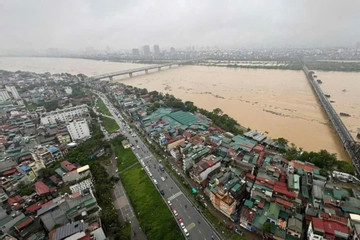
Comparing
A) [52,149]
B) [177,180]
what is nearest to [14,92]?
[52,149]

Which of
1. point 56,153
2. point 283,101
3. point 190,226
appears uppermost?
point 56,153

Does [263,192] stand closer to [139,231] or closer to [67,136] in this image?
[139,231]

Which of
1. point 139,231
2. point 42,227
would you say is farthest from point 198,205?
point 42,227

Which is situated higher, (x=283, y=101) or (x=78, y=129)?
(x=78, y=129)

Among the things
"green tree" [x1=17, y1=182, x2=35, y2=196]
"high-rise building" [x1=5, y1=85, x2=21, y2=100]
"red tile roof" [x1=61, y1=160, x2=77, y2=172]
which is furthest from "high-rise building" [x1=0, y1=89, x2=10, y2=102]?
"red tile roof" [x1=61, y1=160, x2=77, y2=172]

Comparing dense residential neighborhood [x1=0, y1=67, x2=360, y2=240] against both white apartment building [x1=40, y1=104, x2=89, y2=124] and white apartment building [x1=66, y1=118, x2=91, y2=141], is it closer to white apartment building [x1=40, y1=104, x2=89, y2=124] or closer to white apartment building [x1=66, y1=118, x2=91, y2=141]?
white apartment building [x1=66, y1=118, x2=91, y2=141]

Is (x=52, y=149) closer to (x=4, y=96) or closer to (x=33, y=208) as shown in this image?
(x=33, y=208)

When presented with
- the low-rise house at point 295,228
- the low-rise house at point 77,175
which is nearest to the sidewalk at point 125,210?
the low-rise house at point 77,175
